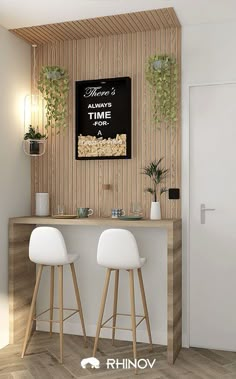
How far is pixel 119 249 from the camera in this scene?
11.1 feet

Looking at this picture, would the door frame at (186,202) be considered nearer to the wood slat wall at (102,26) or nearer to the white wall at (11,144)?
the wood slat wall at (102,26)

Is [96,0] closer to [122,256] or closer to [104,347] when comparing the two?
[122,256]

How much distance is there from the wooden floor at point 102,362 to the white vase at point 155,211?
1.13 m

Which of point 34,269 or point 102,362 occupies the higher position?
point 34,269

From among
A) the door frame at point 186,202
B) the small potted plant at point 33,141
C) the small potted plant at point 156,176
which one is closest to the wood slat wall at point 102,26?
the door frame at point 186,202

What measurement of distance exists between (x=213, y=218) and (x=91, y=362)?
155 cm

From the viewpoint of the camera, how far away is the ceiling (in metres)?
3.36

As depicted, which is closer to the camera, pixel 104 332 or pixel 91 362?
pixel 91 362

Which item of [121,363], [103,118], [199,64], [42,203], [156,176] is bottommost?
[121,363]

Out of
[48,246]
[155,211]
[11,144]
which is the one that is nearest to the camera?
[48,246]

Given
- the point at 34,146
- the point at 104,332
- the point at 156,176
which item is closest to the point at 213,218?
the point at 156,176

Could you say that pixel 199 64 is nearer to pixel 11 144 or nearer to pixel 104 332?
pixel 11 144

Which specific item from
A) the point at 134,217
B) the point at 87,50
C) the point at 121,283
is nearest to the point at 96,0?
the point at 87,50

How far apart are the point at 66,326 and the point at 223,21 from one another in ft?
10.1
